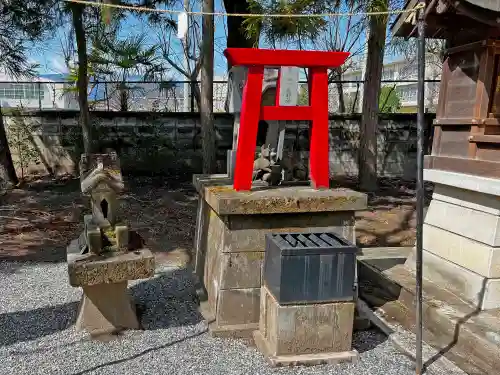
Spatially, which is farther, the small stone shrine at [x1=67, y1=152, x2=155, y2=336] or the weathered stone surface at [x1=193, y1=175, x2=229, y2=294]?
the weathered stone surface at [x1=193, y1=175, x2=229, y2=294]

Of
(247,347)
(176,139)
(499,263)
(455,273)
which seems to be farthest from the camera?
(176,139)

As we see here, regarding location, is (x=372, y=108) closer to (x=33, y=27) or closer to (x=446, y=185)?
(x=446, y=185)

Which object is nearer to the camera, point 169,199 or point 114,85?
point 169,199

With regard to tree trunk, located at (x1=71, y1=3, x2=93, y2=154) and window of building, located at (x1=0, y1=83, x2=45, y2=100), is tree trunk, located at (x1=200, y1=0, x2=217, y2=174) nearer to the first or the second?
tree trunk, located at (x1=71, y1=3, x2=93, y2=154)

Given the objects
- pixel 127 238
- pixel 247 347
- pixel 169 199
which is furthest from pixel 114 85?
pixel 247 347

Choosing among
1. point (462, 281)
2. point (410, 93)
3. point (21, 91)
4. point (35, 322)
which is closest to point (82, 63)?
point (21, 91)

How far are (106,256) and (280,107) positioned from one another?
69.9 inches

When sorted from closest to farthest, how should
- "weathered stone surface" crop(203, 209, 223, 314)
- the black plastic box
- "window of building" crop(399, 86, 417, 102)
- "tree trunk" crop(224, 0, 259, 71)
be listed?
the black plastic box
"weathered stone surface" crop(203, 209, 223, 314)
"tree trunk" crop(224, 0, 259, 71)
"window of building" crop(399, 86, 417, 102)

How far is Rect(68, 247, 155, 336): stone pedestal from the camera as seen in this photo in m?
3.08

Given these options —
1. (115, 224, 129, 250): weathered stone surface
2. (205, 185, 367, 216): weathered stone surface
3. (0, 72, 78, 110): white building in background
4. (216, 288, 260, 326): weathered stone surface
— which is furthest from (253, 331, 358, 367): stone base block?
(0, 72, 78, 110): white building in background

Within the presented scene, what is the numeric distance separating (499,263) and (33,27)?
926 centimetres

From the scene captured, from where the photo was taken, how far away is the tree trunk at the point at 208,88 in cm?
754

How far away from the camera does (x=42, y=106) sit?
11.0 meters

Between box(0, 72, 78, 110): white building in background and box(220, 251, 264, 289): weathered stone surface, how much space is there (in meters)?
9.23
